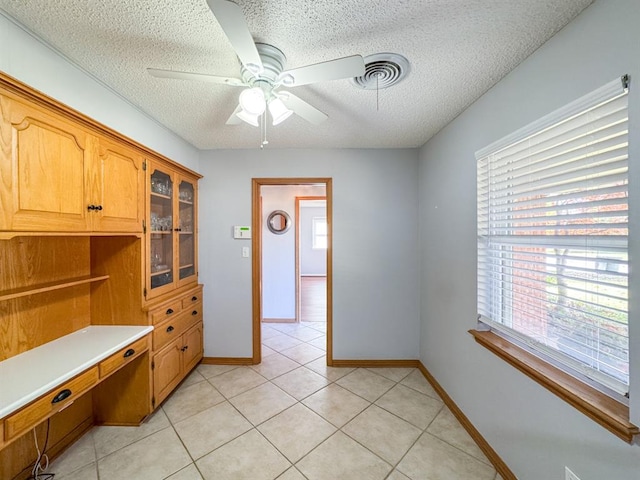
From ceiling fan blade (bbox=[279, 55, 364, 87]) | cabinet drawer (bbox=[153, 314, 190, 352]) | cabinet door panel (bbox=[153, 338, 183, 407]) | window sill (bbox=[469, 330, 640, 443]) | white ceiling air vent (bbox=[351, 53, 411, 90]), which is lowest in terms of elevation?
cabinet door panel (bbox=[153, 338, 183, 407])

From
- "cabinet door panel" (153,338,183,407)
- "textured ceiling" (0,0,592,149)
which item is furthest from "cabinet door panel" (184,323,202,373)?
"textured ceiling" (0,0,592,149)

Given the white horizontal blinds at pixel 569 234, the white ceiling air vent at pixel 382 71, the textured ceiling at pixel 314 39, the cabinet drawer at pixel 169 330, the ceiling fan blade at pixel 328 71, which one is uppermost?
the textured ceiling at pixel 314 39

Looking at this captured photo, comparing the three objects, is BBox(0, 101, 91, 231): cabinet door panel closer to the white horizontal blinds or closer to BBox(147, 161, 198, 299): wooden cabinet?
BBox(147, 161, 198, 299): wooden cabinet

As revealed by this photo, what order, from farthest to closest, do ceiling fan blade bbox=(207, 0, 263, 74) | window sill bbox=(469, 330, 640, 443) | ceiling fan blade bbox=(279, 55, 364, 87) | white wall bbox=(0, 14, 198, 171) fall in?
white wall bbox=(0, 14, 198, 171)
ceiling fan blade bbox=(279, 55, 364, 87)
window sill bbox=(469, 330, 640, 443)
ceiling fan blade bbox=(207, 0, 263, 74)

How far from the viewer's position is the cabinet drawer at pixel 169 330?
6.46 feet

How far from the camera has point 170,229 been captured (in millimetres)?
2262

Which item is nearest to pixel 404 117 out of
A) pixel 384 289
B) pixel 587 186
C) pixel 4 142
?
pixel 587 186

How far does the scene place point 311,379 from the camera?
2492mm

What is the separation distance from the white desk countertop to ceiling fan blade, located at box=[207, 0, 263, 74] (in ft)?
5.38

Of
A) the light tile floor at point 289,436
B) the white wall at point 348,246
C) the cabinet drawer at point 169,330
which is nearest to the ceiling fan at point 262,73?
the white wall at point 348,246

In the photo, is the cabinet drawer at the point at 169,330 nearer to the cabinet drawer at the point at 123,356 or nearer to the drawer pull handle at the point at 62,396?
the cabinet drawer at the point at 123,356

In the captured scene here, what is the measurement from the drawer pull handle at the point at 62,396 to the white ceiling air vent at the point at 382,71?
213cm

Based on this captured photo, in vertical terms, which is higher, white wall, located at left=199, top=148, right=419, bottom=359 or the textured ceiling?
the textured ceiling

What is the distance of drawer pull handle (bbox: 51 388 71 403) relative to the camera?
3.95 feet
